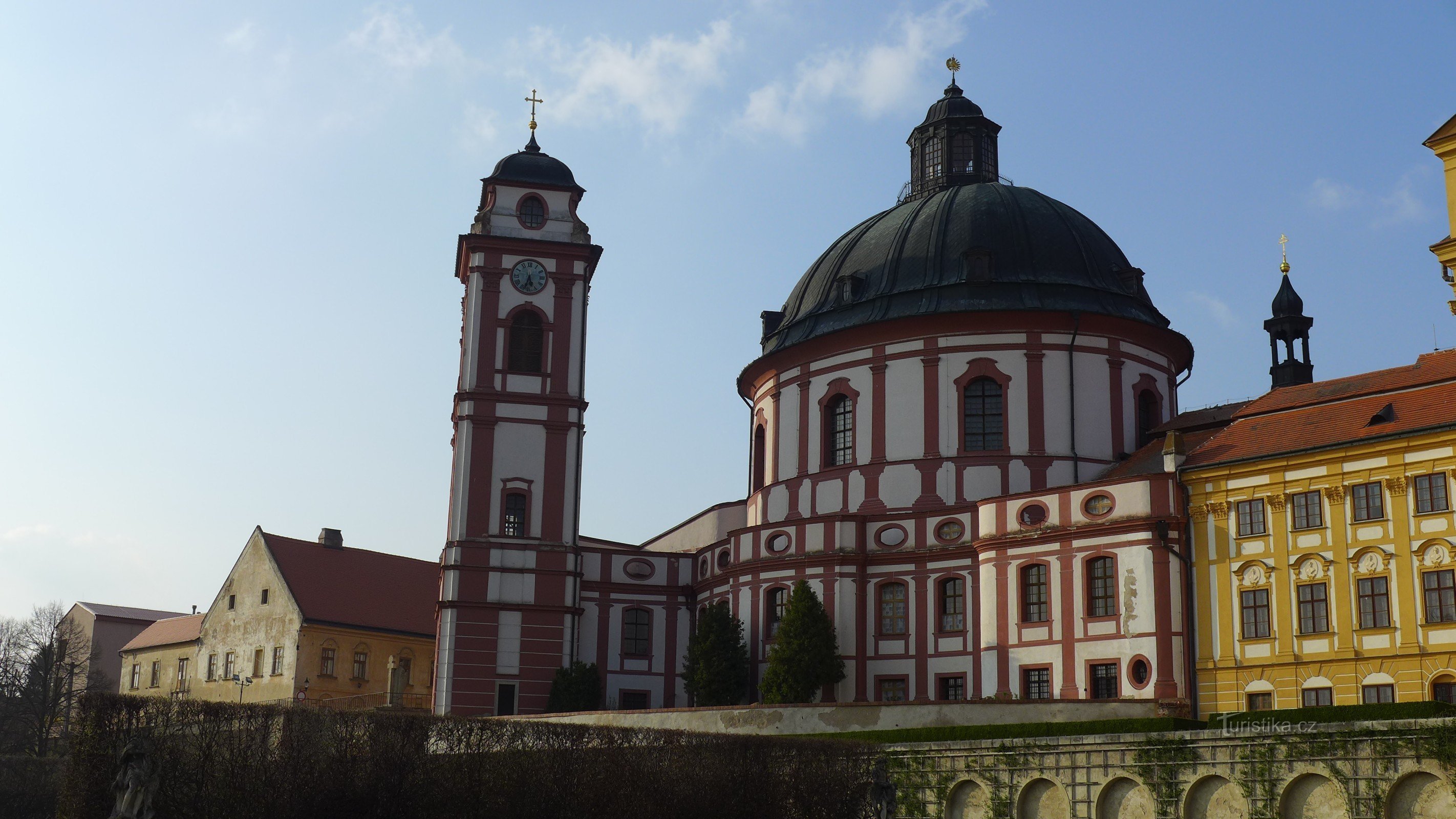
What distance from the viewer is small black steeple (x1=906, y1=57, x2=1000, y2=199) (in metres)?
60.2

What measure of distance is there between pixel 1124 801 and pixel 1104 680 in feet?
31.2

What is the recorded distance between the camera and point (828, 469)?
52.0 metres

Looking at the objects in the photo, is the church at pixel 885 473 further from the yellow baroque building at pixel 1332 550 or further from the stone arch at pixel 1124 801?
the stone arch at pixel 1124 801

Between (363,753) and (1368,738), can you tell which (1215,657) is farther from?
(363,753)

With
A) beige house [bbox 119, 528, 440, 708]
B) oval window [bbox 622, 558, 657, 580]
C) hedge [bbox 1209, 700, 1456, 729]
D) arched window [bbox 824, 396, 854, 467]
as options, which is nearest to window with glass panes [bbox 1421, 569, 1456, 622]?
hedge [bbox 1209, 700, 1456, 729]

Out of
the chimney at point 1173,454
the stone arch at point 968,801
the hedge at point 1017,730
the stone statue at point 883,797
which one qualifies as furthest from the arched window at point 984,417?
the stone statue at point 883,797

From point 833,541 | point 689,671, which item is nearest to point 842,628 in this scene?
point 833,541

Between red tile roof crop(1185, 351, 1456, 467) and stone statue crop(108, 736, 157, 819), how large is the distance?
27172 mm

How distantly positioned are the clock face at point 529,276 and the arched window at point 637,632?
1176 cm

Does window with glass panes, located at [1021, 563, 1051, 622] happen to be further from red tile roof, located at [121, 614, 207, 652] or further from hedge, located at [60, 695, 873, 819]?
red tile roof, located at [121, 614, 207, 652]

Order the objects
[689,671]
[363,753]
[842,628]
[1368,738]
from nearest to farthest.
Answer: [1368,738] < [363,753] < [842,628] < [689,671]

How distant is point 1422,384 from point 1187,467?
6179 mm

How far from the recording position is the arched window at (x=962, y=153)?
6025 cm

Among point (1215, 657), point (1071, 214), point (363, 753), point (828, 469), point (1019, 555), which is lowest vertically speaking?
point (363, 753)
